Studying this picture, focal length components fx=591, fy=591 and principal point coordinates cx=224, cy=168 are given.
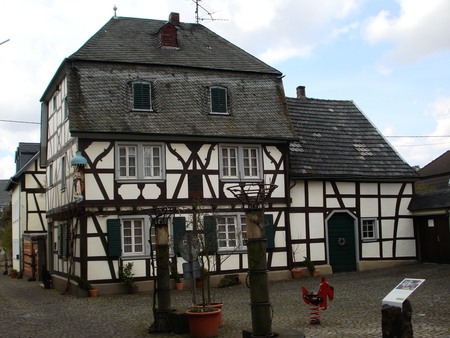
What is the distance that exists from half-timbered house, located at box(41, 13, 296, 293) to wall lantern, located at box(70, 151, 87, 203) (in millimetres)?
41

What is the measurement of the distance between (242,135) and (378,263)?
769 centimetres

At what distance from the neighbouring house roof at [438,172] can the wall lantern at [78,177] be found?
26631 millimetres

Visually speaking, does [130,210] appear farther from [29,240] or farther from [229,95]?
[29,240]

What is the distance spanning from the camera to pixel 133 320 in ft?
44.2

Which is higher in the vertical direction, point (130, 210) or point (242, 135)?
point (242, 135)

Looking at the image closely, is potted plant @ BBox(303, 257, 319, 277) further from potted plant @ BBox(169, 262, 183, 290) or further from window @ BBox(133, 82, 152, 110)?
window @ BBox(133, 82, 152, 110)

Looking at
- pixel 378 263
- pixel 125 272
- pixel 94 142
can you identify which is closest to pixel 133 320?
pixel 125 272

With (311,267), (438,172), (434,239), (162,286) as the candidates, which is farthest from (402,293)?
(438,172)

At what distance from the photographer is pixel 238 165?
21.3 m

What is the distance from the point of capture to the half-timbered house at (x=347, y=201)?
22391 mm

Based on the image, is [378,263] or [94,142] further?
[378,263]

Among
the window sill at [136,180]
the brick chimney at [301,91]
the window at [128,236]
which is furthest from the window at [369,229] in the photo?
the brick chimney at [301,91]

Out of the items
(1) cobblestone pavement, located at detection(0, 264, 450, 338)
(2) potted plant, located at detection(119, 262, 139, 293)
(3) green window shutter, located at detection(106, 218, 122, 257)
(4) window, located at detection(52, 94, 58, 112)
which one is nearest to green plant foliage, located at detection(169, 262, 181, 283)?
(1) cobblestone pavement, located at detection(0, 264, 450, 338)

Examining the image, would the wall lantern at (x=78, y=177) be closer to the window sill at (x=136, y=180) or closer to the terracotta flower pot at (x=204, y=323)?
the window sill at (x=136, y=180)
